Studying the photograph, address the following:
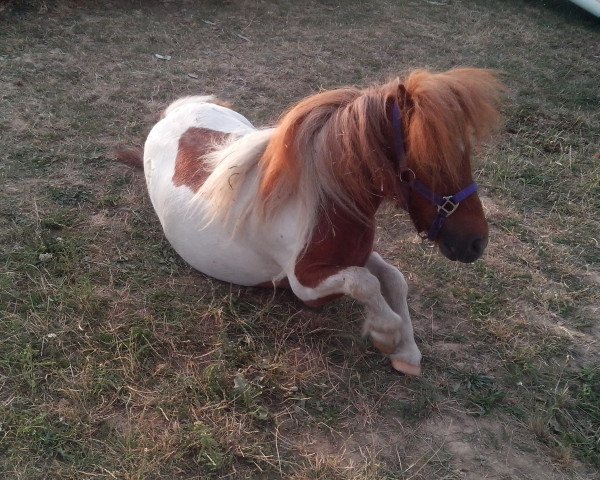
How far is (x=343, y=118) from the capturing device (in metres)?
2.21

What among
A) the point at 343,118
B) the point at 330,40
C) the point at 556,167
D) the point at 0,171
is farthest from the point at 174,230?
the point at 330,40

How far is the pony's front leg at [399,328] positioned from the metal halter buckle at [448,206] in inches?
24.2

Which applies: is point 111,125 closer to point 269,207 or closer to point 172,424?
point 269,207

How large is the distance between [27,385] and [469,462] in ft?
6.29

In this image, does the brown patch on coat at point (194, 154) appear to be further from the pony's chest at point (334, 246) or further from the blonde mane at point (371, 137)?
the pony's chest at point (334, 246)

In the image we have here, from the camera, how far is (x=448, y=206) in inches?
87.4

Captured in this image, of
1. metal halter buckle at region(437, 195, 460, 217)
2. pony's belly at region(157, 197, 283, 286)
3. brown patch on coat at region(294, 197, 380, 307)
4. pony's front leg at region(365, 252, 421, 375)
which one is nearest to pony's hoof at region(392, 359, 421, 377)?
pony's front leg at region(365, 252, 421, 375)

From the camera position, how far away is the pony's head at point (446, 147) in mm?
2057

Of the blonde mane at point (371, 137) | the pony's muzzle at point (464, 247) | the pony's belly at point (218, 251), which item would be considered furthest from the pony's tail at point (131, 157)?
the pony's muzzle at point (464, 247)

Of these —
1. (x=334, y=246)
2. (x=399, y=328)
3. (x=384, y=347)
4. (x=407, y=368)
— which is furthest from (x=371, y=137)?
(x=407, y=368)

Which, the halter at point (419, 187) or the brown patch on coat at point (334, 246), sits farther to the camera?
the brown patch on coat at point (334, 246)

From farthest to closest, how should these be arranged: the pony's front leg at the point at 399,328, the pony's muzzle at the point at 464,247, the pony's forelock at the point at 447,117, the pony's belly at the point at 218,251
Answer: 1. the pony's belly at the point at 218,251
2. the pony's front leg at the point at 399,328
3. the pony's muzzle at the point at 464,247
4. the pony's forelock at the point at 447,117

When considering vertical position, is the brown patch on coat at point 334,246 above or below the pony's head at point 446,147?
below

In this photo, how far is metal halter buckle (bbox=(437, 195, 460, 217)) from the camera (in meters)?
2.20
